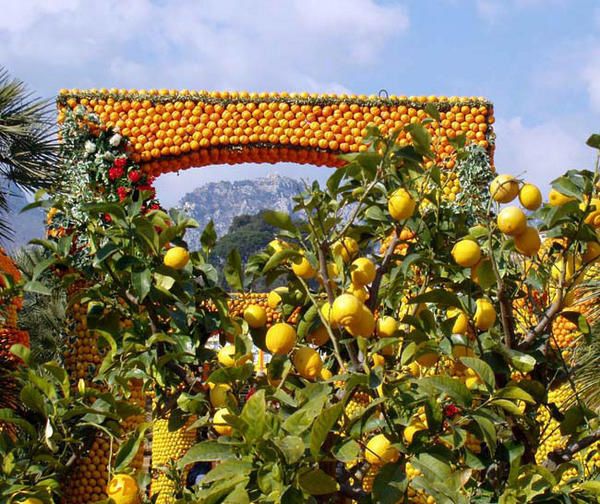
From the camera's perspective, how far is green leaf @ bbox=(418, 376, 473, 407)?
5.68 ft

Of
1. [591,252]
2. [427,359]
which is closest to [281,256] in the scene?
[427,359]

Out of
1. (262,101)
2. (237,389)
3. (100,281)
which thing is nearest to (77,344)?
(262,101)

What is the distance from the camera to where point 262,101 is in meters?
6.96

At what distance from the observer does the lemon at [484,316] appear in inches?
80.9

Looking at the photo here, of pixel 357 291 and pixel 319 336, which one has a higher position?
pixel 357 291

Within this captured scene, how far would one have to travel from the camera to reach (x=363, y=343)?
1.85 m

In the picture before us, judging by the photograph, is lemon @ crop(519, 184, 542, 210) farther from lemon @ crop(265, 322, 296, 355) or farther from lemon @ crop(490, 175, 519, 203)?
lemon @ crop(265, 322, 296, 355)

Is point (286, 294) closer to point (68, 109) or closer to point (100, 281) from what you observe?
point (100, 281)

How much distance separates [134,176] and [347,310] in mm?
→ 5072

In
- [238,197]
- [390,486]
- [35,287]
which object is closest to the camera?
[390,486]

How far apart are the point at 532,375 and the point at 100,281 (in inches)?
44.0

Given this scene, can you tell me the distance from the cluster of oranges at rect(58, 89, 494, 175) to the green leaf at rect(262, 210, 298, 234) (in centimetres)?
483

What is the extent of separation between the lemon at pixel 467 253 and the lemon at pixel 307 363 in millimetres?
384

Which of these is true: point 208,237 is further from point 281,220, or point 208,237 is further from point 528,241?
point 528,241
